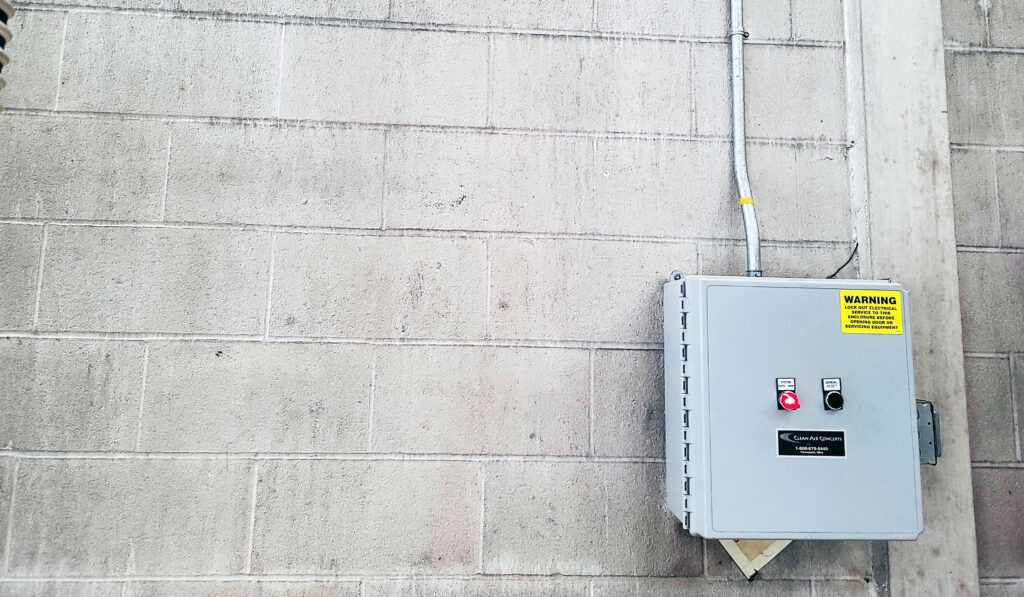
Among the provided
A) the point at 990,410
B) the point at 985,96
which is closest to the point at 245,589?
the point at 990,410

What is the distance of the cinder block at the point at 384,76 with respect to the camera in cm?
160

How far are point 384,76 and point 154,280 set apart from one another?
2.79 feet

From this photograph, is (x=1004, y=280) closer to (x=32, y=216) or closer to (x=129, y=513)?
(x=129, y=513)

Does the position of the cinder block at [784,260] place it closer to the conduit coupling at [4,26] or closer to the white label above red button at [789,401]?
the white label above red button at [789,401]

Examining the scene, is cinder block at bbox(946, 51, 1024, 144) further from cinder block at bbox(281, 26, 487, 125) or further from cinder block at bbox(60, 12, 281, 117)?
cinder block at bbox(60, 12, 281, 117)

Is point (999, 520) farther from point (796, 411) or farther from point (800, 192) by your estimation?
point (800, 192)

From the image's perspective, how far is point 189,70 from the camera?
159cm

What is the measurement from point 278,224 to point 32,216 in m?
0.66

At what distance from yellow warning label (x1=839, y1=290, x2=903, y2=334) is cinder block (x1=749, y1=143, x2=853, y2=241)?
0.29 m

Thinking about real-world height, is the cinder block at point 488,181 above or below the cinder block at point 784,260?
above

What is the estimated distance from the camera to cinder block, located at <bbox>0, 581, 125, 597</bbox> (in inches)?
55.8

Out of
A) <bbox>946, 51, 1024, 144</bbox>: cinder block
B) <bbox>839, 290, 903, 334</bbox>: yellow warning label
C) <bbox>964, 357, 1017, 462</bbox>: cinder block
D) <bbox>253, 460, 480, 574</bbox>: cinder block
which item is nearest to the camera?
<bbox>839, 290, 903, 334</bbox>: yellow warning label

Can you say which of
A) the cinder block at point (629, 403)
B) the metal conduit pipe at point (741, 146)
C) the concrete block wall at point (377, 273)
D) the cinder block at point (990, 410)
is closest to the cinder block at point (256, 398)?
the concrete block wall at point (377, 273)

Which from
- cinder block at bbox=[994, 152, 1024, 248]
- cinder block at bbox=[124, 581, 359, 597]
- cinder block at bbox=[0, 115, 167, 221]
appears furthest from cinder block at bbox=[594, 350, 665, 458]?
cinder block at bbox=[0, 115, 167, 221]
